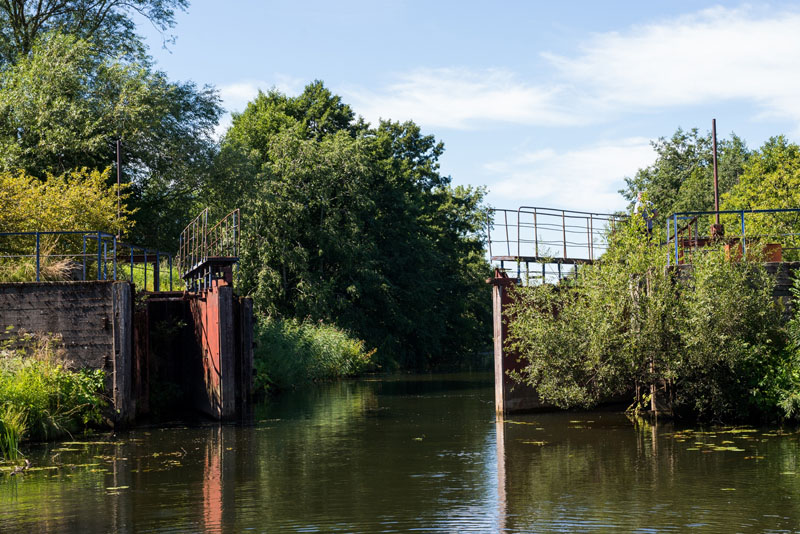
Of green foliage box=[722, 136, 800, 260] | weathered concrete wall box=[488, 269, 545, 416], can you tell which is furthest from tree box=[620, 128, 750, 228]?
weathered concrete wall box=[488, 269, 545, 416]

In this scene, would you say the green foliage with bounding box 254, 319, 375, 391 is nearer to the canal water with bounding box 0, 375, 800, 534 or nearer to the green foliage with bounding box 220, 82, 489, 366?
the green foliage with bounding box 220, 82, 489, 366

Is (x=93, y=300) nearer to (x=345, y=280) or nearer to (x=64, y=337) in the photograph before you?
(x=64, y=337)

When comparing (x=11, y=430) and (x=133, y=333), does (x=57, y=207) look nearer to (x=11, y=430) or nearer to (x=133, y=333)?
(x=133, y=333)

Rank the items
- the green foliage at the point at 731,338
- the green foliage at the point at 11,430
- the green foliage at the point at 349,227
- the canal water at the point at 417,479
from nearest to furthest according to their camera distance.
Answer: the canal water at the point at 417,479
the green foliage at the point at 11,430
the green foliage at the point at 731,338
the green foliage at the point at 349,227

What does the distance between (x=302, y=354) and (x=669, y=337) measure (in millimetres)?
16317

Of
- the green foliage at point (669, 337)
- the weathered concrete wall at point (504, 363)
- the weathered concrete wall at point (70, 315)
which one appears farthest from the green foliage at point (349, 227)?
the green foliage at point (669, 337)

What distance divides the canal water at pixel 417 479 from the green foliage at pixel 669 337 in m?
0.91

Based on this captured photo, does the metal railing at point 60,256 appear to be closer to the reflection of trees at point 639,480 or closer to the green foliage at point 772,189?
the reflection of trees at point 639,480

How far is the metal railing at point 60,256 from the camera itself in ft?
67.9

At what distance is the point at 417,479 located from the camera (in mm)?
13180

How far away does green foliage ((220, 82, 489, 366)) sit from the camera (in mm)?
41281

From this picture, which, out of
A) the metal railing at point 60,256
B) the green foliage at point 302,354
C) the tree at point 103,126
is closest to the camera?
the metal railing at point 60,256

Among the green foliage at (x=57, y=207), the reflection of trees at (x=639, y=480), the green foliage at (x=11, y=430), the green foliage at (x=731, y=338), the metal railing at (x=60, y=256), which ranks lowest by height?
the reflection of trees at (x=639, y=480)

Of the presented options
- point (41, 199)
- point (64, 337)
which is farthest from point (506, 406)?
point (41, 199)
